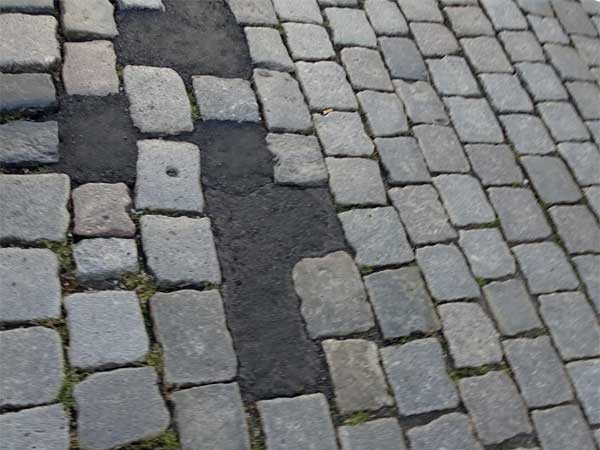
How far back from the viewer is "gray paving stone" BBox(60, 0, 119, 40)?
130 inches

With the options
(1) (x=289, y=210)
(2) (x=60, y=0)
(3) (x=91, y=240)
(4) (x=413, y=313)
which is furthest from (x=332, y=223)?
(2) (x=60, y=0)

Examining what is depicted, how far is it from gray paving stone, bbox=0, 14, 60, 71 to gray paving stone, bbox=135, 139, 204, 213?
58 centimetres

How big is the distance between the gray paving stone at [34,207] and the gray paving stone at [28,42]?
1.95ft

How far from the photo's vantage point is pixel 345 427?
2.52 m

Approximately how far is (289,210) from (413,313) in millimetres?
655

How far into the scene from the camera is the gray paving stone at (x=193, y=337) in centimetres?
249

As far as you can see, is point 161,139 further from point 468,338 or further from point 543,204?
point 543,204

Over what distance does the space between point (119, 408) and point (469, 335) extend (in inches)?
53.1

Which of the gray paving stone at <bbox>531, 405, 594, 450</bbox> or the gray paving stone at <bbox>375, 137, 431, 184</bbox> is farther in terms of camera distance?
the gray paving stone at <bbox>375, 137, 431, 184</bbox>

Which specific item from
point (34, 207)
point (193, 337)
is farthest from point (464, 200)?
point (34, 207)

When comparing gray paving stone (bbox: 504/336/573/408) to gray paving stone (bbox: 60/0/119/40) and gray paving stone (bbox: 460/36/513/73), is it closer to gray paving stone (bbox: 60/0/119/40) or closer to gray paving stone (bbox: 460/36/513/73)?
gray paving stone (bbox: 460/36/513/73)

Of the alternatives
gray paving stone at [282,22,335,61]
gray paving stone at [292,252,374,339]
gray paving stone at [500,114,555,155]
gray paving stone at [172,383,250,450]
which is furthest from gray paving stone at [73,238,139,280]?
gray paving stone at [500,114,555,155]

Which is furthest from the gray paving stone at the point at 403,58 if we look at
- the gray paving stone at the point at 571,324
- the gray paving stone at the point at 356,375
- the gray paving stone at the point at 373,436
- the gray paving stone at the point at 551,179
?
the gray paving stone at the point at 373,436

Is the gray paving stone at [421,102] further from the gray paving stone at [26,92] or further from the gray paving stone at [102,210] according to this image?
the gray paving stone at [26,92]
